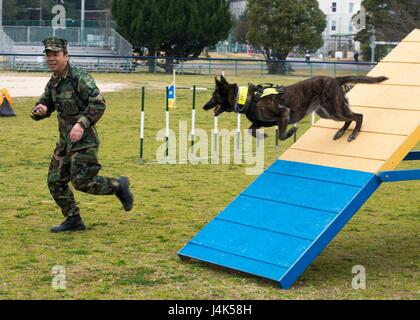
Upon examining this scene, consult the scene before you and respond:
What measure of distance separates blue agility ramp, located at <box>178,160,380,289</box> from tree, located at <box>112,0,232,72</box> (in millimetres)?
34497

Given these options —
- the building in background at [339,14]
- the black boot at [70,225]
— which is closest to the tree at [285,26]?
the black boot at [70,225]

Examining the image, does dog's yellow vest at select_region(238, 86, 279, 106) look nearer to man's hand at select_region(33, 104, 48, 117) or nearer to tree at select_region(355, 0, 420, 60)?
man's hand at select_region(33, 104, 48, 117)

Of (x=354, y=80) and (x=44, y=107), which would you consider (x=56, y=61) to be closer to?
(x=44, y=107)

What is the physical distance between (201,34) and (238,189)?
31811 millimetres

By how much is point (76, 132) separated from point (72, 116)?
294 mm

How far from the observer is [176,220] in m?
9.08

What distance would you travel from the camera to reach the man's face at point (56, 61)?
7578mm

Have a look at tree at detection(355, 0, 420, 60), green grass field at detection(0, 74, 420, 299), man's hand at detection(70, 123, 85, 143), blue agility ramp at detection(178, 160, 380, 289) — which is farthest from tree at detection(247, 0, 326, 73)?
blue agility ramp at detection(178, 160, 380, 289)

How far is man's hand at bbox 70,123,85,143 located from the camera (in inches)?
293

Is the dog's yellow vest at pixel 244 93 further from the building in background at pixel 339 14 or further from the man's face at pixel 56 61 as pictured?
the building in background at pixel 339 14

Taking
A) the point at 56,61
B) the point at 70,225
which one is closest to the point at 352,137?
the point at 56,61

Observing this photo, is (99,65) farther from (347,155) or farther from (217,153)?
(347,155)

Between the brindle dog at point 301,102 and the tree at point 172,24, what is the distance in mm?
33884
